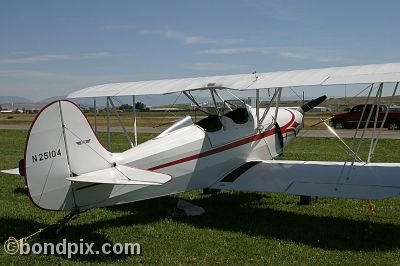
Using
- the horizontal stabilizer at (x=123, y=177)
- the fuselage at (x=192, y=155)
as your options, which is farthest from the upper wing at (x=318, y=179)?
the horizontal stabilizer at (x=123, y=177)

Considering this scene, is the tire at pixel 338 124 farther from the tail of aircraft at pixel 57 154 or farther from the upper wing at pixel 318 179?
the tail of aircraft at pixel 57 154

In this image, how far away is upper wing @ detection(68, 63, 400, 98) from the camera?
635 centimetres

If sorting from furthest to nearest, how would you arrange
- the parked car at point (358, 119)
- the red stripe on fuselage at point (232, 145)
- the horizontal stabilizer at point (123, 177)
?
the parked car at point (358, 119), the red stripe on fuselage at point (232, 145), the horizontal stabilizer at point (123, 177)

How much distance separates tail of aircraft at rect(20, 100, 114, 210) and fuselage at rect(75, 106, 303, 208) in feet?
0.91

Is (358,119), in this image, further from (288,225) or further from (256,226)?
(256,226)

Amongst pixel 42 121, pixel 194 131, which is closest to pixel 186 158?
pixel 194 131

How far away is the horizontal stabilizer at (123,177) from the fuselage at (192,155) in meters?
0.18

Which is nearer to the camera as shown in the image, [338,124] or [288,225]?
[288,225]

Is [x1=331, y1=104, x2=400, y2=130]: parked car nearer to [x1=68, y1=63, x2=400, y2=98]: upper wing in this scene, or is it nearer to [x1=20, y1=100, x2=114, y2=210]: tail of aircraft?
[x1=68, y1=63, x2=400, y2=98]: upper wing

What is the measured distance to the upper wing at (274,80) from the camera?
6.35 meters

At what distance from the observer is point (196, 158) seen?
7438mm

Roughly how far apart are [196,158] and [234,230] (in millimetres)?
1332

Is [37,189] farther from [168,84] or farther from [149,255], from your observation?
[168,84]

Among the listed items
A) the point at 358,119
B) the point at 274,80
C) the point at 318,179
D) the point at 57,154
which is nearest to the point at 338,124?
the point at 358,119
